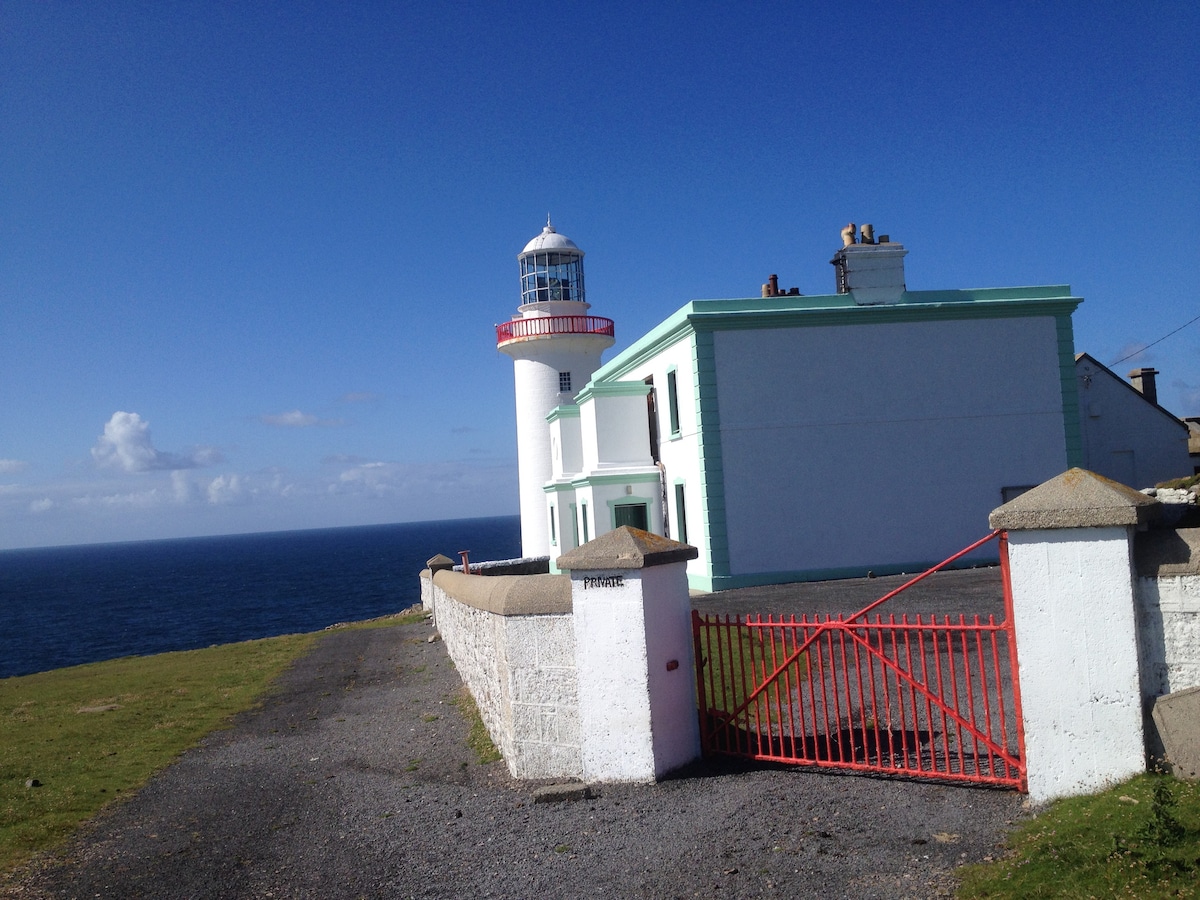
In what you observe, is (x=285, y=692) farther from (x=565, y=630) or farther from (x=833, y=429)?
(x=833, y=429)

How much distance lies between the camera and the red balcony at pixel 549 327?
30.1 m

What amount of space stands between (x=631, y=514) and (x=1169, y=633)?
18.2 metres

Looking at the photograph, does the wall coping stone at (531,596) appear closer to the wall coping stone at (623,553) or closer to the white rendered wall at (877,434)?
the wall coping stone at (623,553)

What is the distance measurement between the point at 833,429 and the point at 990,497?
12.8 feet

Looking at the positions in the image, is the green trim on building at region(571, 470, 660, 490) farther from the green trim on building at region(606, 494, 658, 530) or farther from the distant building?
the distant building

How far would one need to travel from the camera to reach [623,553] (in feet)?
23.8

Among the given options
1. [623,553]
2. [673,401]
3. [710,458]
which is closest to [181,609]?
[673,401]

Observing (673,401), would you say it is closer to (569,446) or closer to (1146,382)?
(569,446)

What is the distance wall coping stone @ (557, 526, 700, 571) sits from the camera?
720cm

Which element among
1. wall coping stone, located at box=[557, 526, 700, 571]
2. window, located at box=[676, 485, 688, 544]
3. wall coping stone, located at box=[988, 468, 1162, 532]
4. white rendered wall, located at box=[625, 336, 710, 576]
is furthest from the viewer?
window, located at box=[676, 485, 688, 544]

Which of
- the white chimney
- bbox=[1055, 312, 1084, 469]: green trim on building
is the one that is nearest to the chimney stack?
bbox=[1055, 312, 1084, 469]: green trim on building

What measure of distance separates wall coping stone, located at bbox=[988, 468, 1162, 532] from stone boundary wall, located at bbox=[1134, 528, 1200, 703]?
194 millimetres

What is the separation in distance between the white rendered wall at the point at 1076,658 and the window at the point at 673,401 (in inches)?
630

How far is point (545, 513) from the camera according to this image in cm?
2986
